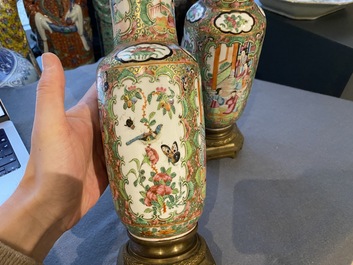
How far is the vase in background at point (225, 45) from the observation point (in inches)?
23.1

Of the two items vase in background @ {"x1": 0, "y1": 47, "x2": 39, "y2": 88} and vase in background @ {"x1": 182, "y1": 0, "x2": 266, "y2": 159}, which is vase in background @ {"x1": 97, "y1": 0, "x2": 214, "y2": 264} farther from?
vase in background @ {"x1": 0, "y1": 47, "x2": 39, "y2": 88}

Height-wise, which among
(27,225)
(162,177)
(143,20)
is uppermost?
(143,20)

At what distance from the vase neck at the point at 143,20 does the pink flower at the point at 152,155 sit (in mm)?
149

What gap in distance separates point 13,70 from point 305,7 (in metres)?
0.78

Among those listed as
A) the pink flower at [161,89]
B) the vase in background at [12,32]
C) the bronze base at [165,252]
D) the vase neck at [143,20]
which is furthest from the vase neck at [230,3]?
the vase in background at [12,32]

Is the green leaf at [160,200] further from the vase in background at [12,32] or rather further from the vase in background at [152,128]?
the vase in background at [12,32]

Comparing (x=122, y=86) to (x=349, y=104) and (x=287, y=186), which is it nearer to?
(x=287, y=186)

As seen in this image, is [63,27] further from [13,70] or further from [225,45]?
[225,45]

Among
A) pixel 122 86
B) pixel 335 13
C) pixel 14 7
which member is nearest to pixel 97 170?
pixel 122 86

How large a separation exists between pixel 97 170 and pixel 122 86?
0.74 feet

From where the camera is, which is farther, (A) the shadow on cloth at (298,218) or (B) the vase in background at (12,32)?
(B) the vase in background at (12,32)

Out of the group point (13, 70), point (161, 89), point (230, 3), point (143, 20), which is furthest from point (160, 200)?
point (13, 70)

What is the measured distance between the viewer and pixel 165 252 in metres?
0.49

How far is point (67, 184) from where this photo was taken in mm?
528
